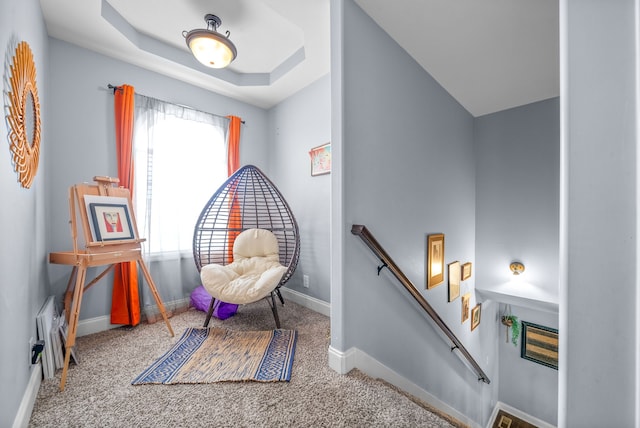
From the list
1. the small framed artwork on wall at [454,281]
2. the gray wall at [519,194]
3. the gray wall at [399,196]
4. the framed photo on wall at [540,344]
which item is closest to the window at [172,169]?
the gray wall at [399,196]

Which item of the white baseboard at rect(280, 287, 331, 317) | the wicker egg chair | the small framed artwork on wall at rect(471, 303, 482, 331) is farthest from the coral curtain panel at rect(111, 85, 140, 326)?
the small framed artwork on wall at rect(471, 303, 482, 331)

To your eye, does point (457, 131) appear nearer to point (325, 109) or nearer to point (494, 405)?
point (325, 109)

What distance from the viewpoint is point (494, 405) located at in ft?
12.6

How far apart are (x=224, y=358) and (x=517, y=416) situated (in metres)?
4.47

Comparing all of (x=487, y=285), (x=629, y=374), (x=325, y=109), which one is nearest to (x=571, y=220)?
(x=629, y=374)

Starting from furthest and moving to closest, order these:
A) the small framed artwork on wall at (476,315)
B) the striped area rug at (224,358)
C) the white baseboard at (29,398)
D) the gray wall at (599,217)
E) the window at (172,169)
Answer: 1. the small framed artwork on wall at (476,315)
2. the window at (172,169)
3. the striped area rug at (224,358)
4. the white baseboard at (29,398)
5. the gray wall at (599,217)

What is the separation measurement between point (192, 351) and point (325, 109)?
250cm

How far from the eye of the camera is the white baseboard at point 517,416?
3547 millimetres

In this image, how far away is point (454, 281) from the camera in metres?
2.97

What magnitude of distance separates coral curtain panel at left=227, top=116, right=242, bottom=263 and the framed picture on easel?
40.8 inches

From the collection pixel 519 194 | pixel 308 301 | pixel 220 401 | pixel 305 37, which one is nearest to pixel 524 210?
pixel 519 194

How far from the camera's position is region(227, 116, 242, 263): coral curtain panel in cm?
294

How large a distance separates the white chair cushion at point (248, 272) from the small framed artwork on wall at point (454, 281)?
1911mm

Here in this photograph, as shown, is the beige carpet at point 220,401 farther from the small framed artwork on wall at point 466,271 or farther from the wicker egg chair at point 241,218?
the small framed artwork on wall at point 466,271
